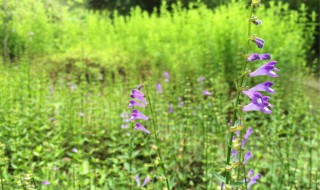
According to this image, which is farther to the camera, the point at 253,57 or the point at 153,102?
the point at 153,102

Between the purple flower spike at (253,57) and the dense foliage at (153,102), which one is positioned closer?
the purple flower spike at (253,57)

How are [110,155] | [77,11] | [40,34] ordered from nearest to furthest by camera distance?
1. [110,155]
2. [40,34]
3. [77,11]

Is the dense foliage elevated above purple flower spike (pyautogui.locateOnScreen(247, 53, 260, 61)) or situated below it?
below

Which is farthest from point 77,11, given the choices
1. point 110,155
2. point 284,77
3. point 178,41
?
point 110,155

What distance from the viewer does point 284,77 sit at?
6363mm

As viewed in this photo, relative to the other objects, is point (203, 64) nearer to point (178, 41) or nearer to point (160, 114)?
point (178, 41)

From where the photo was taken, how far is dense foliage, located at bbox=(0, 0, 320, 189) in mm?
3240

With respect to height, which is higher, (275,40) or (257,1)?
(257,1)

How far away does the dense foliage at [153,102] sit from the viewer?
3.24 m

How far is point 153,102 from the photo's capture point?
12.8 ft

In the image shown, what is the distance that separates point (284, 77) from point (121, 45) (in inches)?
183

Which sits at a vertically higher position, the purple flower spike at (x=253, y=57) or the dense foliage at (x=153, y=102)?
the purple flower spike at (x=253, y=57)

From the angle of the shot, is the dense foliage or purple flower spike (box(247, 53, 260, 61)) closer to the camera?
purple flower spike (box(247, 53, 260, 61))

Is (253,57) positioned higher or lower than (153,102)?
higher
